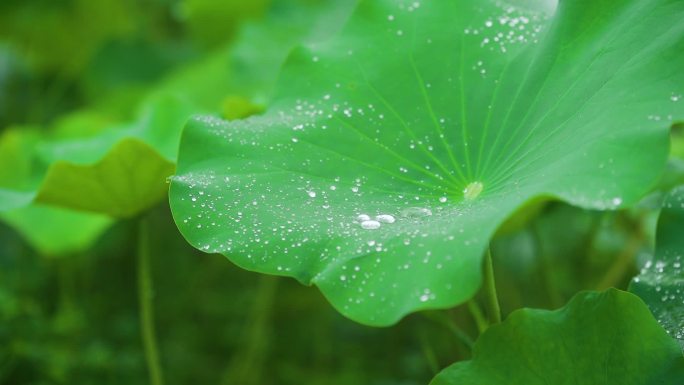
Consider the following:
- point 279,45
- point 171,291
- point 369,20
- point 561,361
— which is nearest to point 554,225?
point 279,45

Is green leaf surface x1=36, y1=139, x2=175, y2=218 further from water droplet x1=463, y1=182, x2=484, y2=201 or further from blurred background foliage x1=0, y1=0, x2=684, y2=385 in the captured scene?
water droplet x1=463, y1=182, x2=484, y2=201

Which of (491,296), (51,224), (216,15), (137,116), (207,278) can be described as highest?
(491,296)

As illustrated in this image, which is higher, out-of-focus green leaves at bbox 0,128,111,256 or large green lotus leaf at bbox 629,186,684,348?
large green lotus leaf at bbox 629,186,684,348

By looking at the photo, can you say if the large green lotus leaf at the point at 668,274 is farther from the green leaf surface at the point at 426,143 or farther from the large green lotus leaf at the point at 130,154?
the large green lotus leaf at the point at 130,154

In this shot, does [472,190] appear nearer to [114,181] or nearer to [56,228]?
[114,181]

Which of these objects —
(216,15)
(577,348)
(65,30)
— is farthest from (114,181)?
→ (65,30)

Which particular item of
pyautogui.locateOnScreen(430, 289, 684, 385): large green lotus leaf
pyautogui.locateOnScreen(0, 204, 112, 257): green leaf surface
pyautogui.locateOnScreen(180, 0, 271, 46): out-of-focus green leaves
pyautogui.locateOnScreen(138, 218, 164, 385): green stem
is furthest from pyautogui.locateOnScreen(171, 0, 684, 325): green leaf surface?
pyautogui.locateOnScreen(180, 0, 271, 46): out-of-focus green leaves

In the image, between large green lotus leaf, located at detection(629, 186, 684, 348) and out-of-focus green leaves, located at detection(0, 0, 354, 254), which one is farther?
out-of-focus green leaves, located at detection(0, 0, 354, 254)

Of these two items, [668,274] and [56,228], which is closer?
[668,274]

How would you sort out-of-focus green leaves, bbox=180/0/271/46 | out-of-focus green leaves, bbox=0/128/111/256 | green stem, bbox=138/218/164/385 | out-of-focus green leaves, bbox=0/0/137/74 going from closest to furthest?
green stem, bbox=138/218/164/385 → out-of-focus green leaves, bbox=0/128/111/256 → out-of-focus green leaves, bbox=180/0/271/46 → out-of-focus green leaves, bbox=0/0/137/74
